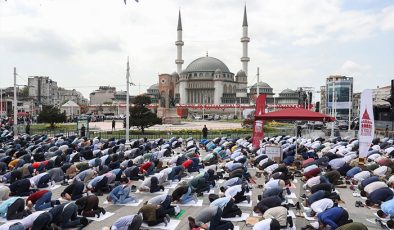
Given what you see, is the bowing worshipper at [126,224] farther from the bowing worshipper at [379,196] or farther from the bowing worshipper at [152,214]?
the bowing worshipper at [379,196]

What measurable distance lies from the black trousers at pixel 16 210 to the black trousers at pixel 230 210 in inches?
203

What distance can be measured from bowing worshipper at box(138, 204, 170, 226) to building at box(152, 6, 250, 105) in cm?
12325

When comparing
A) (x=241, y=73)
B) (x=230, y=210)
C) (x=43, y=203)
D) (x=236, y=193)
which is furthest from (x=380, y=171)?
(x=241, y=73)

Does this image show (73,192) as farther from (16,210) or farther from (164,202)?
(164,202)

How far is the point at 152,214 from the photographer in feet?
30.8

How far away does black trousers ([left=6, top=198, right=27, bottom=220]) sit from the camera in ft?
31.1

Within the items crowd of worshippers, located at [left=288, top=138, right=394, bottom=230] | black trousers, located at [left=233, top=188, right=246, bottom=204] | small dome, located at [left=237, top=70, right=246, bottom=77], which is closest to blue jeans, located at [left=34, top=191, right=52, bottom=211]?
black trousers, located at [left=233, top=188, right=246, bottom=204]

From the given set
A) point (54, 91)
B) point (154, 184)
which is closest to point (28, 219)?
point (154, 184)

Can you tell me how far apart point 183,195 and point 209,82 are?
417ft

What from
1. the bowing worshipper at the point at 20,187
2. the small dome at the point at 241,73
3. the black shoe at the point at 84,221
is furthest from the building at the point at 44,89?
the black shoe at the point at 84,221

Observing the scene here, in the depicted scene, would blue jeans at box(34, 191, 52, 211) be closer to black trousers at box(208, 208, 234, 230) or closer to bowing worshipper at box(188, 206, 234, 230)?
Answer: bowing worshipper at box(188, 206, 234, 230)

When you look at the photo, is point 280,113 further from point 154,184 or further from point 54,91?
point 54,91

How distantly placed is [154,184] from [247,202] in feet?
11.0

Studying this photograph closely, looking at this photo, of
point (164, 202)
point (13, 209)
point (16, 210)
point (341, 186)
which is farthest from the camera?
point (341, 186)
